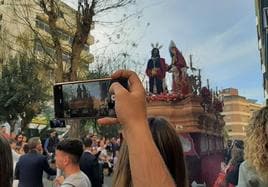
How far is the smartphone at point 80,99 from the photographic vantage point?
287 centimetres

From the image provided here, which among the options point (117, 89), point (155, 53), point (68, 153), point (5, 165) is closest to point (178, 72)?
point (155, 53)

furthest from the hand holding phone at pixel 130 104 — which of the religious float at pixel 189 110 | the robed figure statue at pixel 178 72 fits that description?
the robed figure statue at pixel 178 72

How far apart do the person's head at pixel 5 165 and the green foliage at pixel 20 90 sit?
1143 inches

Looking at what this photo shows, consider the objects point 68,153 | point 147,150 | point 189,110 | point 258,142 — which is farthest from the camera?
point 189,110

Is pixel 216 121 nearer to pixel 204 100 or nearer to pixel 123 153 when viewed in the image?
pixel 204 100

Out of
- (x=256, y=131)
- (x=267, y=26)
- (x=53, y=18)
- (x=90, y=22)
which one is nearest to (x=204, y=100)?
(x=267, y=26)

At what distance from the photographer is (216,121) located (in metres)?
11.8

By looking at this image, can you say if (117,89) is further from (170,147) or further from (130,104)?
(170,147)

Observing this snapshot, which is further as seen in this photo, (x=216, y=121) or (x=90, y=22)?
(x=90, y=22)

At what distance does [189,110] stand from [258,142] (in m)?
7.19

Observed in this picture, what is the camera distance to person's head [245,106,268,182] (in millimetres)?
2871

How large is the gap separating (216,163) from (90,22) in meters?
5.86

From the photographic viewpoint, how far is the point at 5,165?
179 centimetres

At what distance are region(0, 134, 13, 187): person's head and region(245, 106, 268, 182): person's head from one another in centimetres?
160
